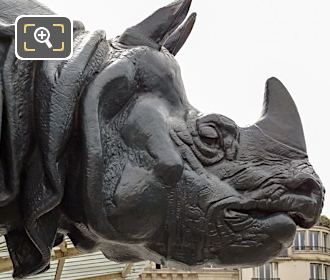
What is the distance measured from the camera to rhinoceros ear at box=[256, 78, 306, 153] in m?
0.86

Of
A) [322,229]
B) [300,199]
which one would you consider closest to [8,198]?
[300,199]

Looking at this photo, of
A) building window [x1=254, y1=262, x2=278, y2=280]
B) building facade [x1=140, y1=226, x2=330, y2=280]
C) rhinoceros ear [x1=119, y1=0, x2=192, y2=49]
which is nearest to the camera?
rhinoceros ear [x1=119, y1=0, x2=192, y2=49]

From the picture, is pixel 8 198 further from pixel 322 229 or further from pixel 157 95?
pixel 322 229

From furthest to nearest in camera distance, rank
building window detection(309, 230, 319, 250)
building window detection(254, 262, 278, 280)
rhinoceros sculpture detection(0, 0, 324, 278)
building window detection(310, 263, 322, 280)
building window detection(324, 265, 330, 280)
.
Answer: building window detection(324, 265, 330, 280)
building window detection(309, 230, 319, 250)
building window detection(254, 262, 278, 280)
building window detection(310, 263, 322, 280)
rhinoceros sculpture detection(0, 0, 324, 278)

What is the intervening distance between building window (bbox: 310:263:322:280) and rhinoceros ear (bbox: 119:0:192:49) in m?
28.7

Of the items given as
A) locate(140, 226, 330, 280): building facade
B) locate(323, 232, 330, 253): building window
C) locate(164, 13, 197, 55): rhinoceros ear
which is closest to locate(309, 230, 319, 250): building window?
locate(140, 226, 330, 280): building facade

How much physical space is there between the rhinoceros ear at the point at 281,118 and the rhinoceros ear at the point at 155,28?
0.15 meters

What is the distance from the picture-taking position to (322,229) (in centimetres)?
2845

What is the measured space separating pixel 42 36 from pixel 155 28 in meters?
0.15

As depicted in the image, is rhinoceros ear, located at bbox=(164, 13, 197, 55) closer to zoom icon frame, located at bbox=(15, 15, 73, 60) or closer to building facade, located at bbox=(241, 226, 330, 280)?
zoom icon frame, located at bbox=(15, 15, 73, 60)

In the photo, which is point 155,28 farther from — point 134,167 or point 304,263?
point 304,263

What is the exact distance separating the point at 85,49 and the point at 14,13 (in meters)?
0.11

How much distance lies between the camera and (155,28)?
892 mm

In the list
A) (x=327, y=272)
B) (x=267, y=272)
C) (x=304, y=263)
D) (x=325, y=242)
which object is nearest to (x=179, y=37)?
(x=304, y=263)
